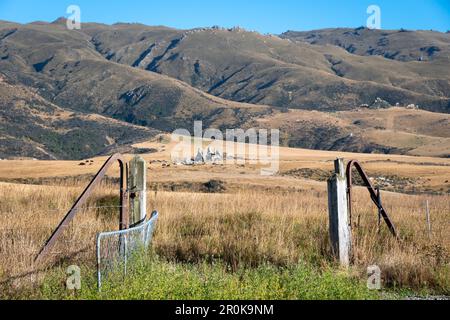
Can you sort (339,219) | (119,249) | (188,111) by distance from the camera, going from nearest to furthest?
(119,249) → (339,219) → (188,111)

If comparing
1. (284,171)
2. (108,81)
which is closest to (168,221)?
(284,171)

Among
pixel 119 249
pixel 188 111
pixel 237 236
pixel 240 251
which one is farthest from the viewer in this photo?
pixel 188 111

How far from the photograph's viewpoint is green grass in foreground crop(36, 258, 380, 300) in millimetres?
5926

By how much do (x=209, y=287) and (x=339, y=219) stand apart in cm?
252

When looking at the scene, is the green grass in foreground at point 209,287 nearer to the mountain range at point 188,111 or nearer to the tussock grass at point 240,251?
the tussock grass at point 240,251

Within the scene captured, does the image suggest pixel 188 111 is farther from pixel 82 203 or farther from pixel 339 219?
pixel 339 219

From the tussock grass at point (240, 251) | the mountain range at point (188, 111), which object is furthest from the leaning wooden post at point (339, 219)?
the mountain range at point (188, 111)

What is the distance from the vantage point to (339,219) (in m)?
8.02

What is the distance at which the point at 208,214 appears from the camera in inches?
451

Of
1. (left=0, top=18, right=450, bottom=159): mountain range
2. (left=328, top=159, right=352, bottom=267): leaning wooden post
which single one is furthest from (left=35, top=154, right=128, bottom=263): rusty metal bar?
(left=0, top=18, right=450, bottom=159): mountain range

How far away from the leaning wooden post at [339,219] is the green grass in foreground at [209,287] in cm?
108

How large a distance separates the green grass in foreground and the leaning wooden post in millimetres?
1076

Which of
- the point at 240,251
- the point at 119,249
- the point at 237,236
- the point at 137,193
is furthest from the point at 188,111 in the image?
the point at 119,249

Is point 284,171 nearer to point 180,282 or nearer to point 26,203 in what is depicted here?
point 26,203
